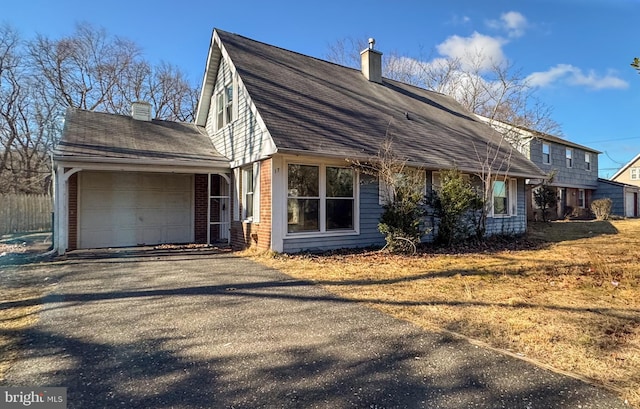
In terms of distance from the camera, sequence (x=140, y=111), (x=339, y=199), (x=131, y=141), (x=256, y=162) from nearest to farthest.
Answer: (x=256, y=162)
(x=339, y=199)
(x=131, y=141)
(x=140, y=111)

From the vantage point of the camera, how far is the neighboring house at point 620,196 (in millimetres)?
25578

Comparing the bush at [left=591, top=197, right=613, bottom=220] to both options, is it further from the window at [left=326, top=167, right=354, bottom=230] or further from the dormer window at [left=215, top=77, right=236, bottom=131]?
the dormer window at [left=215, top=77, right=236, bottom=131]

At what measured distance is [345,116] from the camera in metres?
10.8

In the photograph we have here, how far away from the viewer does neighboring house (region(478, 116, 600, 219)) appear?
71.8 feet

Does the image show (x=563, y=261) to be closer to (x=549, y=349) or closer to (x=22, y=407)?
(x=549, y=349)

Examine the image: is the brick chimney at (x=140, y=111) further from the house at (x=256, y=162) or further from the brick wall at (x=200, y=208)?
the brick wall at (x=200, y=208)

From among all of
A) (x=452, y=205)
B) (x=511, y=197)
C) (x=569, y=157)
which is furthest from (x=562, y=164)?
(x=452, y=205)

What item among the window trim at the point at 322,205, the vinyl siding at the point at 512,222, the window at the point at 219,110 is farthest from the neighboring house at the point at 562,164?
the window at the point at 219,110

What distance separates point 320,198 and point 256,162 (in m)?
1.89

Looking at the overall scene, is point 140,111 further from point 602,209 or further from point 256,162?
point 602,209

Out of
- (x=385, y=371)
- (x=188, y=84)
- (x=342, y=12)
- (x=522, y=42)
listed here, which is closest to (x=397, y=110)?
(x=342, y=12)

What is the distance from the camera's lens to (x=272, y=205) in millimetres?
8391

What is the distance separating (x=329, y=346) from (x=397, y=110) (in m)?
11.5

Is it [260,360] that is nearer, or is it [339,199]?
[260,360]
